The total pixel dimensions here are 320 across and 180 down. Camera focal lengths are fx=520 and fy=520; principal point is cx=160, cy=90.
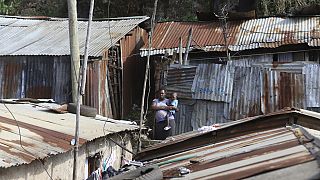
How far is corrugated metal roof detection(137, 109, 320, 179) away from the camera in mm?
3705

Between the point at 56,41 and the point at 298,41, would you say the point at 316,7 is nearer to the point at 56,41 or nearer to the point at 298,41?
the point at 298,41

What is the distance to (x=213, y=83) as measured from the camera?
46.2 ft

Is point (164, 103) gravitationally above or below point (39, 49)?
below

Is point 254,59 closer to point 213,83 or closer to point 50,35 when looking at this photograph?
point 213,83

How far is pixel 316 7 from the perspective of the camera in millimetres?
17141

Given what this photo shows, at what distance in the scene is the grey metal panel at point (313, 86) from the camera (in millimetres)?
13453

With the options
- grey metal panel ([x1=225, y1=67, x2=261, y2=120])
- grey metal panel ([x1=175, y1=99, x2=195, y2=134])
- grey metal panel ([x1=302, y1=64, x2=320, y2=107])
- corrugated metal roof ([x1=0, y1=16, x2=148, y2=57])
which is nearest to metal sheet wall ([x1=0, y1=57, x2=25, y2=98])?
corrugated metal roof ([x1=0, y1=16, x2=148, y2=57])

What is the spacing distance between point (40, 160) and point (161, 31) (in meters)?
11.8

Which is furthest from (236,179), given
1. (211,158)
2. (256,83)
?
(256,83)

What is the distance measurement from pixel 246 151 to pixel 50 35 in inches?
538

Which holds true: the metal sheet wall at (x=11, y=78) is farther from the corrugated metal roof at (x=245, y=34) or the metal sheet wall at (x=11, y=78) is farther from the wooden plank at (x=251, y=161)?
the wooden plank at (x=251, y=161)

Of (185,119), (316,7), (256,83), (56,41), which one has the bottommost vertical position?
(185,119)

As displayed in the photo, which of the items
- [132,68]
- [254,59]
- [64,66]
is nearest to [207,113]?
[254,59]

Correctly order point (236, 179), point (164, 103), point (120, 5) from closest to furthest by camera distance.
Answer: point (236, 179)
point (164, 103)
point (120, 5)
